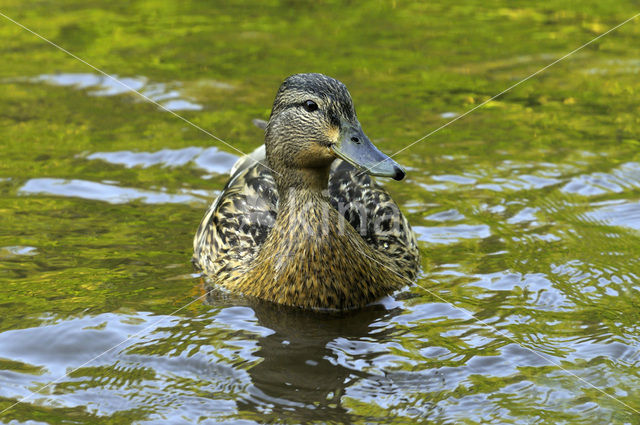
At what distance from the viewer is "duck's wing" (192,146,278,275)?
7883 millimetres

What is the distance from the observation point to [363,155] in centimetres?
672

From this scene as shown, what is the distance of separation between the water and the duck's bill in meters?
1.16

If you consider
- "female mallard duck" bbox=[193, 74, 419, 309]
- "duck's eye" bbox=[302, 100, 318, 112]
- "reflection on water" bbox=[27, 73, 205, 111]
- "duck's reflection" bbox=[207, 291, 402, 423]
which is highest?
"reflection on water" bbox=[27, 73, 205, 111]

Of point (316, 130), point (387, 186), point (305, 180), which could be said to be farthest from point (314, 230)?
point (387, 186)

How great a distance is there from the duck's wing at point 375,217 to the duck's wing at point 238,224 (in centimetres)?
57

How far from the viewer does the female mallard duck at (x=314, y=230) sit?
6965mm

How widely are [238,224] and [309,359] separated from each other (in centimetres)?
198

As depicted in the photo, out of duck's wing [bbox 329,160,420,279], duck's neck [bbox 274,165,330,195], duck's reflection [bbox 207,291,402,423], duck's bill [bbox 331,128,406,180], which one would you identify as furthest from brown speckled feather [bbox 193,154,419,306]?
duck's bill [bbox 331,128,406,180]

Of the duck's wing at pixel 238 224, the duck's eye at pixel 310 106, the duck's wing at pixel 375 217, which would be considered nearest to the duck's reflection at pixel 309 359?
the duck's wing at pixel 238 224

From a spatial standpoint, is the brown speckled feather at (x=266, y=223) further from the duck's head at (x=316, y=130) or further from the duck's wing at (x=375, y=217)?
the duck's head at (x=316, y=130)

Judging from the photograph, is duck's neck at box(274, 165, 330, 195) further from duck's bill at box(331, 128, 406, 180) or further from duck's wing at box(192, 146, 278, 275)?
duck's wing at box(192, 146, 278, 275)

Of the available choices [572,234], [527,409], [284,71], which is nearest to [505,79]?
[284,71]

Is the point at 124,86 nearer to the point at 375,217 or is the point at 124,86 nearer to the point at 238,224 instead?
A: the point at 238,224

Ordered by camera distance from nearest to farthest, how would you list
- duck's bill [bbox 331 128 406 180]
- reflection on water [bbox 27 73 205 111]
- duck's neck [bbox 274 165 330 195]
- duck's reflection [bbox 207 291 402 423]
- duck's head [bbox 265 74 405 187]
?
duck's reflection [bbox 207 291 402 423] → duck's bill [bbox 331 128 406 180] → duck's head [bbox 265 74 405 187] → duck's neck [bbox 274 165 330 195] → reflection on water [bbox 27 73 205 111]
